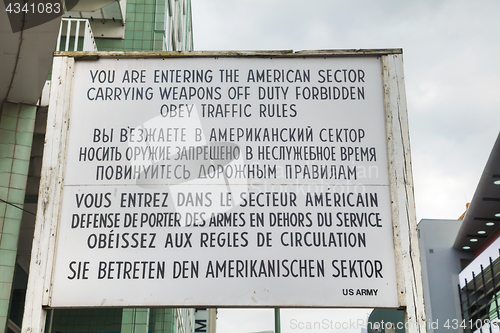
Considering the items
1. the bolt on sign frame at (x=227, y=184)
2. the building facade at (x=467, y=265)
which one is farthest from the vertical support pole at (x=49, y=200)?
the building facade at (x=467, y=265)

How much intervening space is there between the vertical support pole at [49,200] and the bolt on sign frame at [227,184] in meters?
0.01

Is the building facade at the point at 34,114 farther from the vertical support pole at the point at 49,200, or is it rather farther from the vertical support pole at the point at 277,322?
the vertical support pole at the point at 277,322

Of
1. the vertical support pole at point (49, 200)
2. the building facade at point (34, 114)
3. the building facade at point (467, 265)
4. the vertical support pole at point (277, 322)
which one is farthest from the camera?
the building facade at point (467, 265)

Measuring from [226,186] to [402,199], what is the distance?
6.18 feet

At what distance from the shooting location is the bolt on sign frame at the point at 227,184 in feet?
18.9

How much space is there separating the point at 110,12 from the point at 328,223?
35.9ft

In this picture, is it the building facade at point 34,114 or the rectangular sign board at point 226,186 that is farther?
the building facade at point 34,114

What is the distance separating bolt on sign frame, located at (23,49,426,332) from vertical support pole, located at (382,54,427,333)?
0.01 meters

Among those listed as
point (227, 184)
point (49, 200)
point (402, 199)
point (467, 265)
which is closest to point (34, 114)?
point (49, 200)

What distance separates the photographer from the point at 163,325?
612 inches

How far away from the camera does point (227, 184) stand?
20.4 feet

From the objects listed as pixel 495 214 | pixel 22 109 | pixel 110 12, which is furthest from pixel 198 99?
pixel 495 214

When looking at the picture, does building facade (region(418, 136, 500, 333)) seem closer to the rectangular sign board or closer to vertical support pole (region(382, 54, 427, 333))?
vertical support pole (region(382, 54, 427, 333))

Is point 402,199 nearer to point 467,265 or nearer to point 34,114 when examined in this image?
point 34,114
